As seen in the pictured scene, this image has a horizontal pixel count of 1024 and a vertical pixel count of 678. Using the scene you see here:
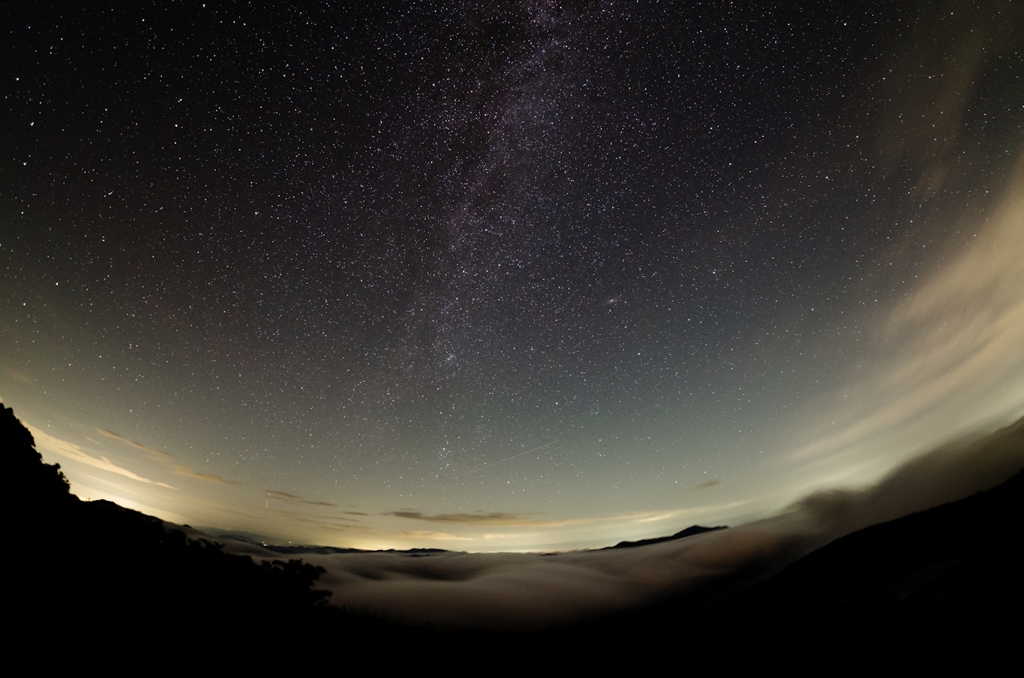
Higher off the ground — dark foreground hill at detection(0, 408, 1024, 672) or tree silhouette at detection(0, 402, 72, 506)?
tree silhouette at detection(0, 402, 72, 506)

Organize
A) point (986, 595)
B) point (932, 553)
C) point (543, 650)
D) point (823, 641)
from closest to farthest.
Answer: point (986, 595), point (823, 641), point (543, 650), point (932, 553)

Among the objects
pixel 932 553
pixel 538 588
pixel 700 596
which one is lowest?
pixel 700 596

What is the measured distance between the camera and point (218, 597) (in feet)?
24.1

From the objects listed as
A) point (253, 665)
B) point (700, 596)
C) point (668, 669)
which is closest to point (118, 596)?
point (253, 665)

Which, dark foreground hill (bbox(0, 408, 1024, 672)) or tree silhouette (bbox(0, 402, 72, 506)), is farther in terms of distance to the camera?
tree silhouette (bbox(0, 402, 72, 506))

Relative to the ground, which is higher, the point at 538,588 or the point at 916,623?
the point at 916,623

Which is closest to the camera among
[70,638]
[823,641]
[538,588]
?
[70,638]

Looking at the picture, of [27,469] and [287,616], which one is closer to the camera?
[287,616]

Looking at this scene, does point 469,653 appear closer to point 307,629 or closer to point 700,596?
point 307,629

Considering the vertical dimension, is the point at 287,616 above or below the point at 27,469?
below

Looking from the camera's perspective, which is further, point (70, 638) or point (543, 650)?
point (543, 650)

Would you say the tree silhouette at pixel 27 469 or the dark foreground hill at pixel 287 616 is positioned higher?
the tree silhouette at pixel 27 469

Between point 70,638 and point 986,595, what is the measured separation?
14.5 m

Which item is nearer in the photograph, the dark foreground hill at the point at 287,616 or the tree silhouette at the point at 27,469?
the dark foreground hill at the point at 287,616
